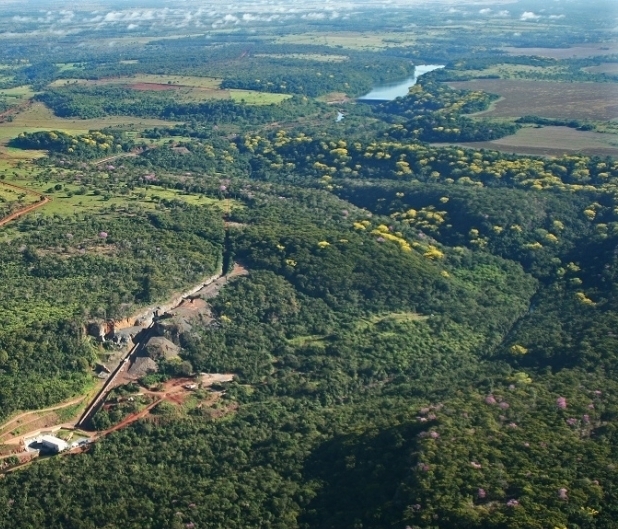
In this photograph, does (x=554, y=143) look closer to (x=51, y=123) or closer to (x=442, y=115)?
(x=442, y=115)

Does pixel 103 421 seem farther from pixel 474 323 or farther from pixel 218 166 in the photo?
pixel 218 166

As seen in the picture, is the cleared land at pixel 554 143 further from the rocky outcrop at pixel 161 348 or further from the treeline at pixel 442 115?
the rocky outcrop at pixel 161 348

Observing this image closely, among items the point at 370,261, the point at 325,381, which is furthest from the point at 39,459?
the point at 370,261

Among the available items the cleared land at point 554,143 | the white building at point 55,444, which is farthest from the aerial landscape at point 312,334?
the cleared land at point 554,143

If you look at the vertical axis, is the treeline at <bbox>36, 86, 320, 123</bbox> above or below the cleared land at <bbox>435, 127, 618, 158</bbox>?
above

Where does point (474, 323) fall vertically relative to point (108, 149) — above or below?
below

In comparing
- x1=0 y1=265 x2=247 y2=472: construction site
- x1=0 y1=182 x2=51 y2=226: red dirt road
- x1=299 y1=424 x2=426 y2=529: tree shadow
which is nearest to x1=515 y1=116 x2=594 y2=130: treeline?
x1=0 y1=182 x2=51 y2=226: red dirt road

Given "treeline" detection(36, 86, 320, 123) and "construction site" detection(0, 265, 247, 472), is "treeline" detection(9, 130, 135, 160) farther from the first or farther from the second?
"construction site" detection(0, 265, 247, 472)
